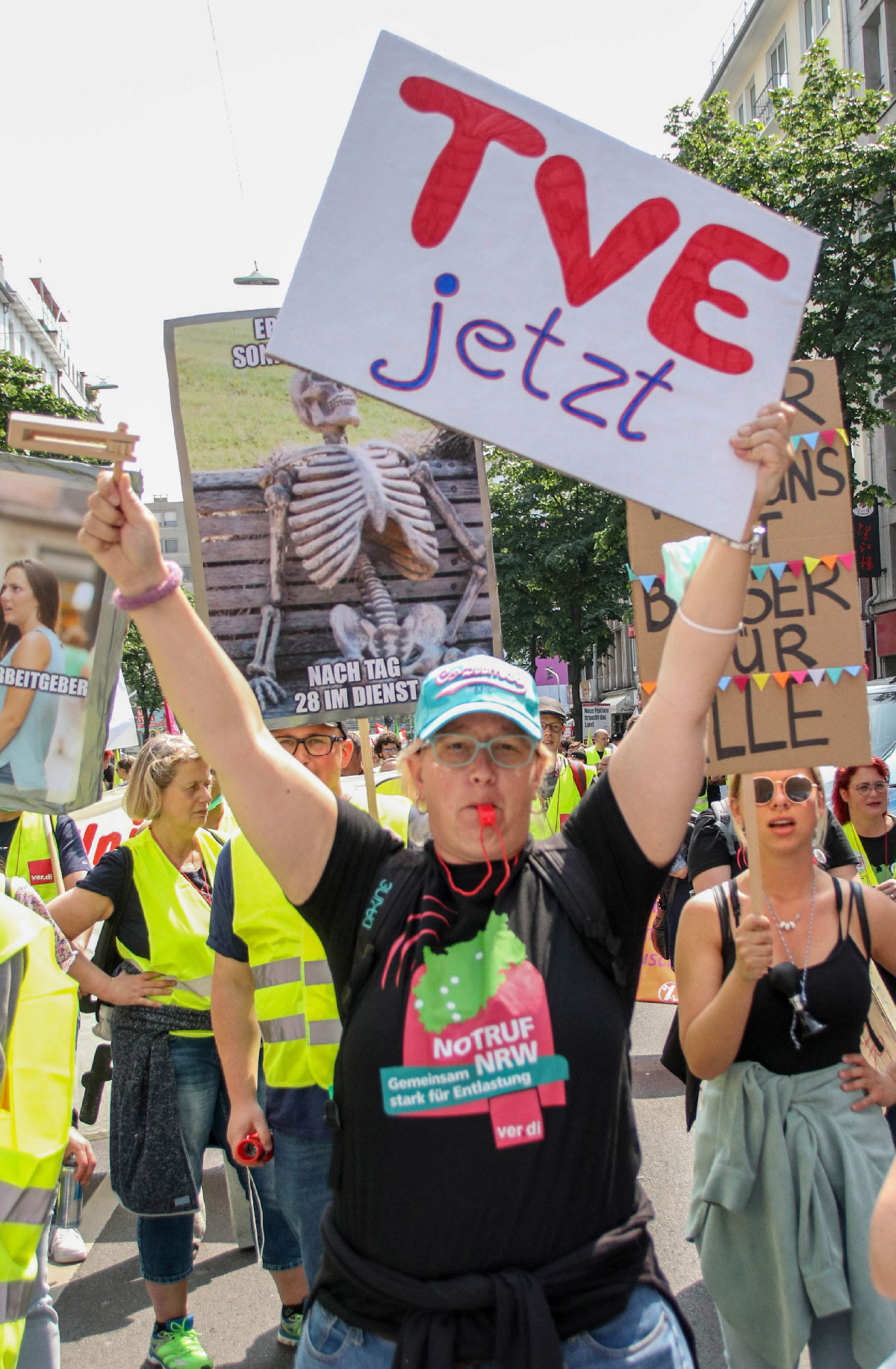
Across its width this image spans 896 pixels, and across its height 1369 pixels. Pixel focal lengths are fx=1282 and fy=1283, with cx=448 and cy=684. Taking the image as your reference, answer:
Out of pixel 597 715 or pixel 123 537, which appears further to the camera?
pixel 597 715

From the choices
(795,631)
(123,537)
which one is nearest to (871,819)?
(795,631)

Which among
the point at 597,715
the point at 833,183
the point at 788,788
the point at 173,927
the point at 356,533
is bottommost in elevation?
the point at 173,927

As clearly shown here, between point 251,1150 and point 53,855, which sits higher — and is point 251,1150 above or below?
below

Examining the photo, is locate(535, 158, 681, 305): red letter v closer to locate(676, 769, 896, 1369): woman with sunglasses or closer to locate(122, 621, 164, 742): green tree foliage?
locate(676, 769, 896, 1369): woman with sunglasses

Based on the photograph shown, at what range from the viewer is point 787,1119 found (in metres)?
2.88

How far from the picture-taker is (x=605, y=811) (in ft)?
7.13

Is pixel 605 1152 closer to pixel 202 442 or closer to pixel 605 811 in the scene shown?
pixel 605 811

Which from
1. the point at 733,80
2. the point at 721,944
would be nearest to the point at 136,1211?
the point at 721,944

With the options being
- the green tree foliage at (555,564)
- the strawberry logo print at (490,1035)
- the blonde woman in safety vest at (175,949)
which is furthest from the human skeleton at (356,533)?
the green tree foliage at (555,564)

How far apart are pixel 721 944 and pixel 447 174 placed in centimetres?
178

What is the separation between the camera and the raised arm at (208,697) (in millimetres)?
2059

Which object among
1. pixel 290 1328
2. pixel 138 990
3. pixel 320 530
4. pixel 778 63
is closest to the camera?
pixel 320 530

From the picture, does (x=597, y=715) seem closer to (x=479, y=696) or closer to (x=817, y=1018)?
(x=817, y=1018)

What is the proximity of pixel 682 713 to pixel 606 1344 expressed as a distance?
0.98 metres
